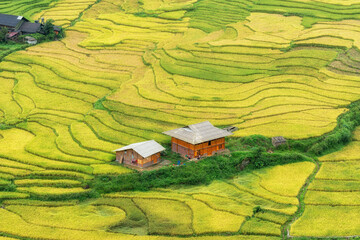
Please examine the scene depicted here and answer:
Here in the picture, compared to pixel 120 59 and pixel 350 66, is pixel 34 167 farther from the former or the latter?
pixel 350 66

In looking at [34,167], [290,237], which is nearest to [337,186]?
[290,237]

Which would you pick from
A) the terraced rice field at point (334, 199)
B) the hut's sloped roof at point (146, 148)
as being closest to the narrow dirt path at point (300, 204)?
the terraced rice field at point (334, 199)

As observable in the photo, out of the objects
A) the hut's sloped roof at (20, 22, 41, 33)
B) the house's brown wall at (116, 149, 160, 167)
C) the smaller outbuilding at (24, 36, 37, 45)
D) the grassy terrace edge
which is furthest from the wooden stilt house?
the hut's sloped roof at (20, 22, 41, 33)

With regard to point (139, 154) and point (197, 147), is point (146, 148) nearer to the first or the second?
point (139, 154)

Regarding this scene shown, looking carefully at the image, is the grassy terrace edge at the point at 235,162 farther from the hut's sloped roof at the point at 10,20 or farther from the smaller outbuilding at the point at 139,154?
the hut's sloped roof at the point at 10,20

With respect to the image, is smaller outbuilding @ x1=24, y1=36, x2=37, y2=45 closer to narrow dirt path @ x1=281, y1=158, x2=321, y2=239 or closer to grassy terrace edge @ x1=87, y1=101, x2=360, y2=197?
grassy terrace edge @ x1=87, y1=101, x2=360, y2=197
